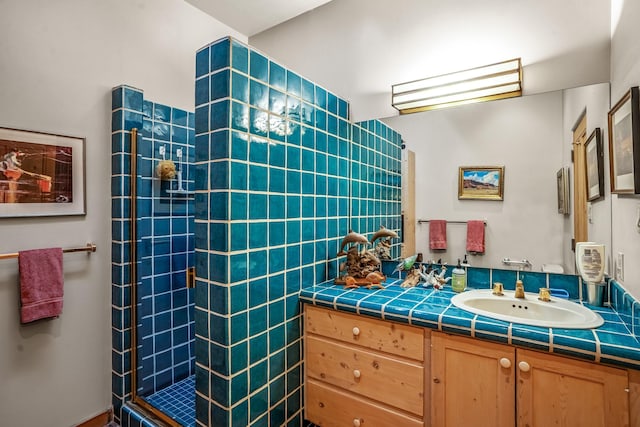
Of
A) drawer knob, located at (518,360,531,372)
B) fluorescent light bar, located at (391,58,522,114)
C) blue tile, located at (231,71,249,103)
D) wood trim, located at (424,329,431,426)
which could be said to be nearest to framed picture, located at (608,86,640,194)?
fluorescent light bar, located at (391,58,522,114)

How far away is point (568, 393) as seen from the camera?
1.17 m

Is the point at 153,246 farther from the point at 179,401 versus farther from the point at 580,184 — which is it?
the point at 580,184

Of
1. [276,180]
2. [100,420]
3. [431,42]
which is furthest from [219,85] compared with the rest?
[100,420]

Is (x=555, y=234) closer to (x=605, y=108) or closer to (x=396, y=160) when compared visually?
(x=605, y=108)

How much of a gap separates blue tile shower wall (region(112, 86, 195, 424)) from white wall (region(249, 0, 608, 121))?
1.10 m

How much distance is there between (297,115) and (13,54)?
1.47 metres

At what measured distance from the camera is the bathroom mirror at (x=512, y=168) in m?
1.65

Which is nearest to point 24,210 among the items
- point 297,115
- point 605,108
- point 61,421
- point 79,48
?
point 79,48

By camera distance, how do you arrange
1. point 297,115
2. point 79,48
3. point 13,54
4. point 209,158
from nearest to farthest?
point 209,158 → point 13,54 → point 297,115 → point 79,48

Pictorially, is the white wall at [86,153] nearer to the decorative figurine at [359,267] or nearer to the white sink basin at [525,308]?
the decorative figurine at [359,267]

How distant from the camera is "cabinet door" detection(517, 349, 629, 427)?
110 cm

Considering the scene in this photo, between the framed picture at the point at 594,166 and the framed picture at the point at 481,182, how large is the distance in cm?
37

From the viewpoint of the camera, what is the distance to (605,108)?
1.54 m

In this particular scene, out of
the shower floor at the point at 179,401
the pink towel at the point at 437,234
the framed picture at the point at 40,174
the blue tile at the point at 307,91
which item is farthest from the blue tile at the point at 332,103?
the shower floor at the point at 179,401
